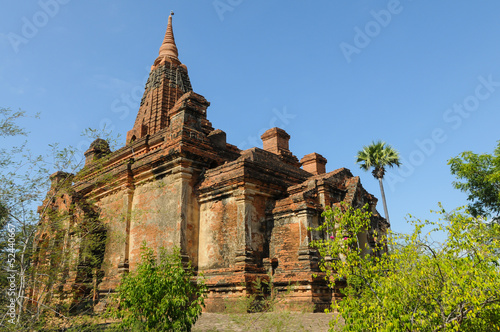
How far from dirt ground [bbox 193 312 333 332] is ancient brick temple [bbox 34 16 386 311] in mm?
699

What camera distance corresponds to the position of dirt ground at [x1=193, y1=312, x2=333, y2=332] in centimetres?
770

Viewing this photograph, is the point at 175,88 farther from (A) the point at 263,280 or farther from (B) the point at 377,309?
(B) the point at 377,309

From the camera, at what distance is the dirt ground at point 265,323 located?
25.3 ft

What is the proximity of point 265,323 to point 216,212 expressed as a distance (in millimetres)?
4315

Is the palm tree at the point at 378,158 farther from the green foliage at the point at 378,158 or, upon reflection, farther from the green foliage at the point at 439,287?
the green foliage at the point at 439,287

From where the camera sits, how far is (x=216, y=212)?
1179 cm

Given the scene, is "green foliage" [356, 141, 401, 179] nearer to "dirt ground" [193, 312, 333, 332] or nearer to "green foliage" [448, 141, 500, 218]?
"green foliage" [448, 141, 500, 218]

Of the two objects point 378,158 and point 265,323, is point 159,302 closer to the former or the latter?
point 265,323

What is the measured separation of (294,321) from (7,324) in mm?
5630

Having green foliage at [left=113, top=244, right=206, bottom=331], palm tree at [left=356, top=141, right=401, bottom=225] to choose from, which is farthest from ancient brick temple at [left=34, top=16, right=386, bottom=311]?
palm tree at [left=356, top=141, right=401, bottom=225]

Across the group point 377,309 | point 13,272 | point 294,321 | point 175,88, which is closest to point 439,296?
point 377,309

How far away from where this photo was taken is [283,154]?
61.3ft

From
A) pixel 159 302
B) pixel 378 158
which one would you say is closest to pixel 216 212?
pixel 159 302

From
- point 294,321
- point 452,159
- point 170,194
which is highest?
point 452,159
